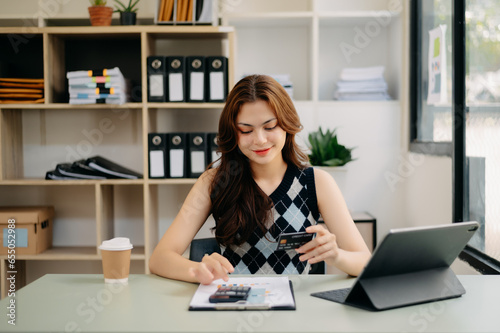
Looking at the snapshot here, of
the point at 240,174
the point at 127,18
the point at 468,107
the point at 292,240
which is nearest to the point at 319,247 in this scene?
the point at 292,240

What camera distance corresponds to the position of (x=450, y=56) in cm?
262

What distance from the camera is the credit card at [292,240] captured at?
4.31 ft

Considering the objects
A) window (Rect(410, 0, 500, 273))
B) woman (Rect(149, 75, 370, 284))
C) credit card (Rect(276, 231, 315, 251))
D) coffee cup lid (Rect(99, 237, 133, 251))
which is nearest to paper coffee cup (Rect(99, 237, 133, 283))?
coffee cup lid (Rect(99, 237, 133, 251))

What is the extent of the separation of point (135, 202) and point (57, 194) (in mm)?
494

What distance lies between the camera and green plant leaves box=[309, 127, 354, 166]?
3.06 metres

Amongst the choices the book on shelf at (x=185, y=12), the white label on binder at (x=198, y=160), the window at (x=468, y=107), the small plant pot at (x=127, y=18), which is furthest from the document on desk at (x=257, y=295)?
the small plant pot at (x=127, y=18)

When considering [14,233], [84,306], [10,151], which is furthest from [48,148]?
[84,306]

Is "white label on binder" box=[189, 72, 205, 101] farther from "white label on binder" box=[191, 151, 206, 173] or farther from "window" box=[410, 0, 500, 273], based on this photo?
"window" box=[410, 0, 500, 273]

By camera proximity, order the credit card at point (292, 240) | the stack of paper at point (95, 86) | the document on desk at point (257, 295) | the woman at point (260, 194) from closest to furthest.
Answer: the document on desk at point (257, 295) → the credit card at point (292, 240) → the woman at point (260, 194) → the stack of paper at point (95, 86)

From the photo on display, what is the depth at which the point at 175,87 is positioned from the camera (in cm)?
301

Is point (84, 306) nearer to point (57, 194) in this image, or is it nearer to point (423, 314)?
point (423, 314)

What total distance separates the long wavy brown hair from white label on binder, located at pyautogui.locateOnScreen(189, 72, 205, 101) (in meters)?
1.22

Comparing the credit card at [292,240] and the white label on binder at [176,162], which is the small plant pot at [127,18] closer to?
the white label on binder at [176,162]

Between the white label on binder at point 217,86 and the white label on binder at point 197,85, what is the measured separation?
0.17 feet
